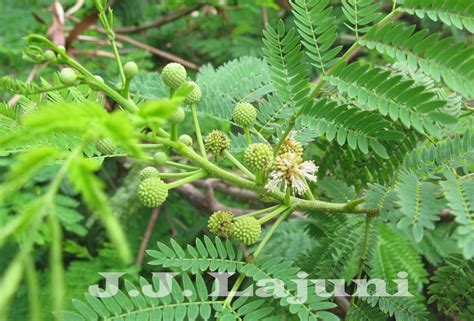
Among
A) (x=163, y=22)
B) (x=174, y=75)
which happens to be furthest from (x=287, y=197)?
(x=163, y=22)

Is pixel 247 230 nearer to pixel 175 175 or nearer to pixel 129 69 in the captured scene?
pixel 175 175

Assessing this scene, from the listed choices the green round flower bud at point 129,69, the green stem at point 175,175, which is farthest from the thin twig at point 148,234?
the green round flower bud at point 129,69

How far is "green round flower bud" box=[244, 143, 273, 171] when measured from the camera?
35.8 inches

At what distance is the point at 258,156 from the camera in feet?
2.98

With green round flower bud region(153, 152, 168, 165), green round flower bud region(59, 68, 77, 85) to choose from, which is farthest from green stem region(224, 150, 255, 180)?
green round flower bud region(59, 68, 77, 85)

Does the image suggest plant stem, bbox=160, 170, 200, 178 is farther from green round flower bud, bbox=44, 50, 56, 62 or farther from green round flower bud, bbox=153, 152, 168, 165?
green round flower bud, bbox=44, 50, 56, 62

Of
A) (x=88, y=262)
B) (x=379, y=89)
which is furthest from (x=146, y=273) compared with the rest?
(x=379, y=89)

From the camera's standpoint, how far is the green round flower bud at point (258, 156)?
910 millimetres

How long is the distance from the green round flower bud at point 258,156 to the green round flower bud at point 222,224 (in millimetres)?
117

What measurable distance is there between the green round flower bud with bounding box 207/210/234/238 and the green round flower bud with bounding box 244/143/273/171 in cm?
12

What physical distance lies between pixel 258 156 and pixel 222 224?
15 centimetres

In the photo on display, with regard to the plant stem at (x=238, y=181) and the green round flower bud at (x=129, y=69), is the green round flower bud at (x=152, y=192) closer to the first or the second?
the plant stem at (x=238, y=181)

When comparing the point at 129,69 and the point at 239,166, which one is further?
the point at 239,166

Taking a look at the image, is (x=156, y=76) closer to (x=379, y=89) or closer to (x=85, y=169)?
(x=379, y=89)
